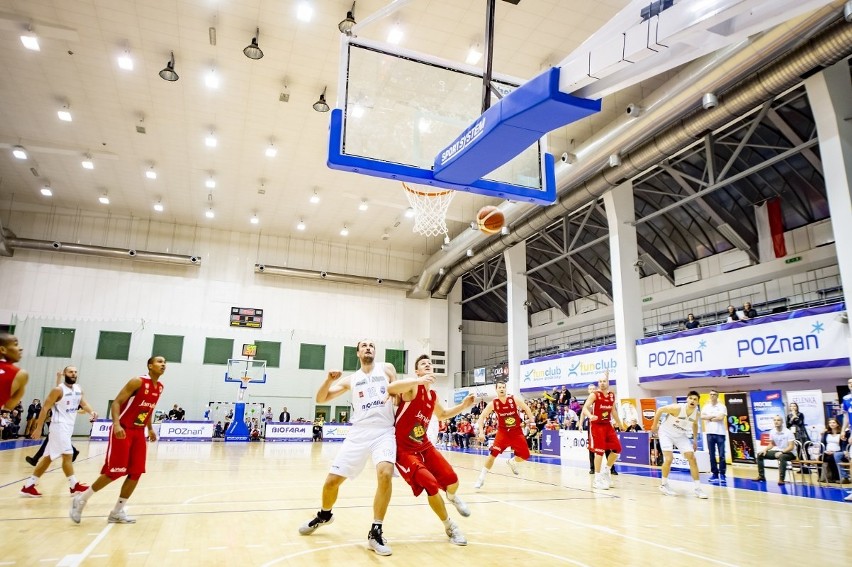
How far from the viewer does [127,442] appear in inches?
224

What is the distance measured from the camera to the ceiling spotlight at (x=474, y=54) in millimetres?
13305

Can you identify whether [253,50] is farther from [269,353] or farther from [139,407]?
[269,353]

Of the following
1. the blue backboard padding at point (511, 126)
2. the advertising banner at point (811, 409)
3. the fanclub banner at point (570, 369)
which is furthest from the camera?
the fanclub banner at point (570, 369)

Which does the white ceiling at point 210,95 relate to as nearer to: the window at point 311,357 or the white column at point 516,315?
the white column at point 516,315

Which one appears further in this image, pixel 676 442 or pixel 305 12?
pixel 305 12

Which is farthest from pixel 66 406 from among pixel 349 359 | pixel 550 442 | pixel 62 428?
pixel 349 359

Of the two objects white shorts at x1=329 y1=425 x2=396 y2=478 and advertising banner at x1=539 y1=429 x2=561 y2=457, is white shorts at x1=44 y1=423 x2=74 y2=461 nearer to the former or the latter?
white shorts at x1=329 y1=425 x2=396 y2=478

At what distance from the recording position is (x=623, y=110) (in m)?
15.6

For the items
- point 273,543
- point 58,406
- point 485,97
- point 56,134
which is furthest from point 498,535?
point 56,134

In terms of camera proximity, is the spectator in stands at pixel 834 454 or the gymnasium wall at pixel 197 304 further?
the gymnasium wall at pixel 197 304

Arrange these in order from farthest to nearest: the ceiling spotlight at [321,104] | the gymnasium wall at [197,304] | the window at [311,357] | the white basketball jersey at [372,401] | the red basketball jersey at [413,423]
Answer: the window at [311,357]
the gymnasium wall at [197,304]
the ceiling spotlight at [321,104]
the red basketball jersey at [413,423]
the white basketball jersey at [372,401]

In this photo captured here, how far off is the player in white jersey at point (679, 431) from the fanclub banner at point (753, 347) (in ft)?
17.0

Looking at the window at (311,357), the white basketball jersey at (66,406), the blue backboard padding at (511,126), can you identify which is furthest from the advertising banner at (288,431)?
the blue backboard padding at (511,126)

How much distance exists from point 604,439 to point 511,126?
22.5 feet
